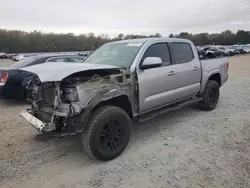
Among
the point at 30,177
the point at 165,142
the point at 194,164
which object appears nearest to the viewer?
the point at 30,177

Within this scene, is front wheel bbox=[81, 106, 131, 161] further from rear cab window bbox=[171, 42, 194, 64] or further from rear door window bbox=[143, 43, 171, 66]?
rear cab window bbox=[171, 42, 194, 64]

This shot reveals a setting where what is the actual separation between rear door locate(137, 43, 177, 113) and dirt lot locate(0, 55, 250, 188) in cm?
68

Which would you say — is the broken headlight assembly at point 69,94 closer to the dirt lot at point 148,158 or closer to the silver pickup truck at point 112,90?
the silver pickup truck at point 112,90

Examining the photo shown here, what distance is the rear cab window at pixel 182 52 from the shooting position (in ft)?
16.6

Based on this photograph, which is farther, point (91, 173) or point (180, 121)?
point (180, 121)

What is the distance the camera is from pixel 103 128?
A: 141 inches

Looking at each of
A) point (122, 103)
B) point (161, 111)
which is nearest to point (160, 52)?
point (161, 111)

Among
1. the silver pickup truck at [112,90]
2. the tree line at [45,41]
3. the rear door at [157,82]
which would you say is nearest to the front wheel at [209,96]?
the silver pickup truck at [112,90]

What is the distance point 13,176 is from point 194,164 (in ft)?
8.45

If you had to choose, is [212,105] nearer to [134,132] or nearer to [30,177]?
[134,132]

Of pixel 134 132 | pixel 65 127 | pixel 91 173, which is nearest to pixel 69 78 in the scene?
pixel 65 127

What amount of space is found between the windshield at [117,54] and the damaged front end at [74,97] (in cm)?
47

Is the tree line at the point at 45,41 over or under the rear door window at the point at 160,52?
over

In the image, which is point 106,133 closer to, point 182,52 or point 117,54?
point 117,54
